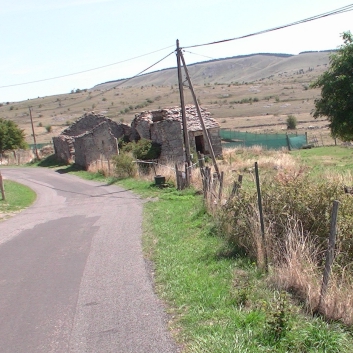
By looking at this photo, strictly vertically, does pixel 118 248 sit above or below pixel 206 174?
below

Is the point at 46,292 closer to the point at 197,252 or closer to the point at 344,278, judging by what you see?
the point at 197,252

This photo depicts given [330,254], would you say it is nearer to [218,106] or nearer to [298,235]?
[298,235]

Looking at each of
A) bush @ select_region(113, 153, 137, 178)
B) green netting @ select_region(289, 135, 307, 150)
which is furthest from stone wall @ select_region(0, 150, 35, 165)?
green netting @ select_region(289, 135, 307, 150)

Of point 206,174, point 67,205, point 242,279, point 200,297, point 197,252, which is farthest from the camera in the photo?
point 67,205

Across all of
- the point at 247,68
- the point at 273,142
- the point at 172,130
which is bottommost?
the point at 273,142

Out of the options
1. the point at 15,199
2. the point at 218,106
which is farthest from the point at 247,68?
the point at 15,199

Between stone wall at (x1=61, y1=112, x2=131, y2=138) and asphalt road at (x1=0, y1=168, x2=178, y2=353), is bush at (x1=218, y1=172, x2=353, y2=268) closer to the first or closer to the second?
asphalt road at (x1=0, y1=168, x2=178, y2=353)

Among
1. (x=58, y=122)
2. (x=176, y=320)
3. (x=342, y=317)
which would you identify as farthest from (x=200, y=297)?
(x=58, y=122)

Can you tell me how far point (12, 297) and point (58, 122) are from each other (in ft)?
263

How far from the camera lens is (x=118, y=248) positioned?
1015 centimetres

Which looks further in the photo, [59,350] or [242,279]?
[242,279]

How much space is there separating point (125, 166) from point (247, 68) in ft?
525

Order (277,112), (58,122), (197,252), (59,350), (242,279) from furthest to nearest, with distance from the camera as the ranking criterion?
(58,122) → (277,112) → (197,252) → (242,279) → (59,350)

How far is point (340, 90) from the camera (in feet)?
64.4
